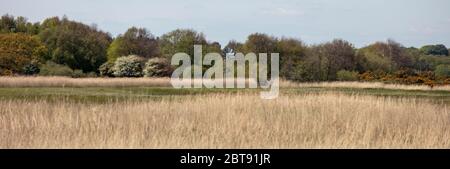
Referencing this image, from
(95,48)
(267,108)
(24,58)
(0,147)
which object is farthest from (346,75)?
(0,147)

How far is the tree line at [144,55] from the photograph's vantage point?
4075 cm

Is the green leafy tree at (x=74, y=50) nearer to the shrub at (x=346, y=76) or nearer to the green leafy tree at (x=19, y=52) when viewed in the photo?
the green leafy tree at (x=19, y=52)

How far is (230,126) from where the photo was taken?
35.0 feet

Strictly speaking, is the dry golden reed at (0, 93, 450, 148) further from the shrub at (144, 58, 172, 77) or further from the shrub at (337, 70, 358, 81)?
the shrub at (337, 70, 358, 81)

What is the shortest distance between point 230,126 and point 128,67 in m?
33.2

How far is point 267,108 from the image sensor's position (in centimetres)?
1370

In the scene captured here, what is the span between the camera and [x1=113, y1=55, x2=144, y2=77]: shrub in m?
42.3

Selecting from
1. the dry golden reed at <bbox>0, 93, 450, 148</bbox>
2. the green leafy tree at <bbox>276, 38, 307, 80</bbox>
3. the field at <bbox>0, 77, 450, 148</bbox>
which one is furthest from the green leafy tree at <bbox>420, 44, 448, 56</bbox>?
the dry golden reed at <bbox>0, 93, 450, 148</bbox>

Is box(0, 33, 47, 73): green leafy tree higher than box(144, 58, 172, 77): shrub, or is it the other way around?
box(0, 33, 47, 73): green leafy tree

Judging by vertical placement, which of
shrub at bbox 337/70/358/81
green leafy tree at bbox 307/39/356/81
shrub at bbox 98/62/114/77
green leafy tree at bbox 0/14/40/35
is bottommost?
shrub at bbox 337/70/358/81

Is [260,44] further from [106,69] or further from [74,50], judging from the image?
[74,50]
